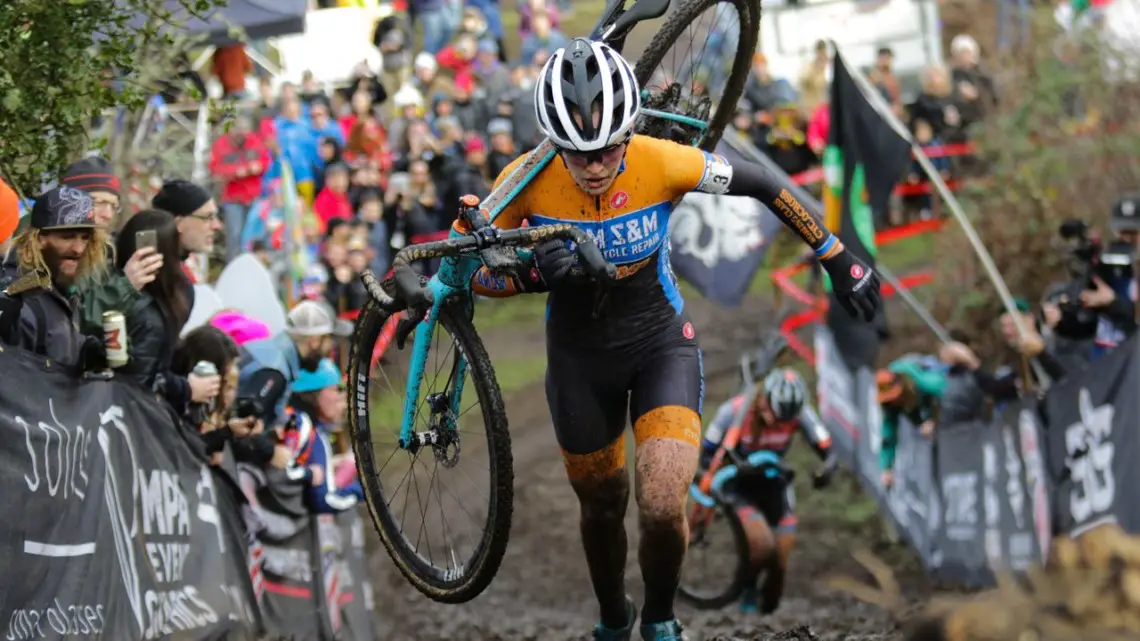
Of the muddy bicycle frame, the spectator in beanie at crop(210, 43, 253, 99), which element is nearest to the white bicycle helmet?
the muddy bicycle frame

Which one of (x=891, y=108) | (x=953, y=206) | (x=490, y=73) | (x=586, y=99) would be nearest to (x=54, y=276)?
(x=586, y=99)

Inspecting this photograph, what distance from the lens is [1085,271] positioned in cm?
1339

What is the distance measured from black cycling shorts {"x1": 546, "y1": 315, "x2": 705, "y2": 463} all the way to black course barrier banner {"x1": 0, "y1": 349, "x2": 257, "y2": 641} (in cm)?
222

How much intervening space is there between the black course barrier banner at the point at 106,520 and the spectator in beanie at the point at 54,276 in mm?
178

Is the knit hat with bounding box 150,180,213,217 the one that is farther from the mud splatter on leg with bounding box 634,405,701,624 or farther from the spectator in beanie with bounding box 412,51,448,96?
the spectator in beanie with bounding box 412,51,448,96

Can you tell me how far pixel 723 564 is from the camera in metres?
17.4

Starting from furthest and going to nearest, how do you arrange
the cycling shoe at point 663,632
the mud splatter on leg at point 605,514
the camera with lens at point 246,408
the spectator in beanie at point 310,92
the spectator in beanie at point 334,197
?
the spectator in beanie at point 310,92 < the spectator in beanie at point 334,197 < the camera with lens at point 246,408 < the mud splatter on leg at point 605,514 < the cycling shoe at point 663,632

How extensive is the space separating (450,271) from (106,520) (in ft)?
7.38

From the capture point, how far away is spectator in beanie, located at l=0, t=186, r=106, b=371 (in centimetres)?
783

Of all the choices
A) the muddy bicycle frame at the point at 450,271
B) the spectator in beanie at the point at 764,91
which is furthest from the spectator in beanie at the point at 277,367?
the spectator in beanie at the point at 764,91

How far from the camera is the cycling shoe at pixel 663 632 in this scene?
7617 mm

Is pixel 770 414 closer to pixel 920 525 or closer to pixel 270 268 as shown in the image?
pixel 920 525

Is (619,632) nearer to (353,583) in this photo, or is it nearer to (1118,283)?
(353,583)

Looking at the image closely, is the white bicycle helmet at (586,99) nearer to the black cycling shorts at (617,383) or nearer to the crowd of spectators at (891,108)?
the black cycling shorts at (617,383)
